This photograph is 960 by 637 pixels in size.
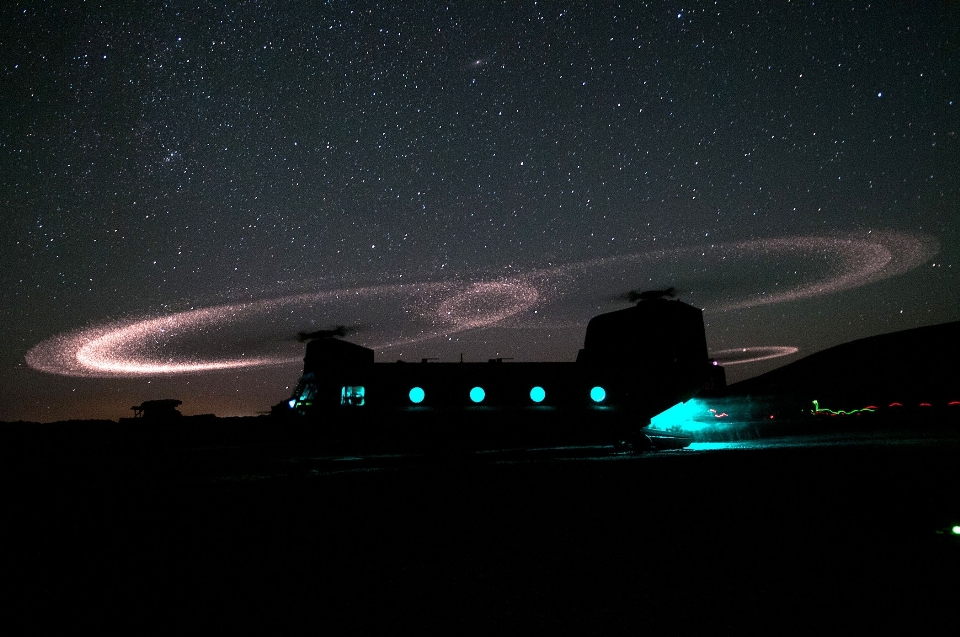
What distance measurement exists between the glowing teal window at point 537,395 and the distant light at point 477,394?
2.25m

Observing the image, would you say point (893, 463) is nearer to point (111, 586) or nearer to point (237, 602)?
point (237, 602)

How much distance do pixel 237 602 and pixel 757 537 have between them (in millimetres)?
4883

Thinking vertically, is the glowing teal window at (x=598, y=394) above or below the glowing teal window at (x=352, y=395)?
below

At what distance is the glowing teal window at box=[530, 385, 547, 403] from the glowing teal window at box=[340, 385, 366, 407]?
7.79 metres

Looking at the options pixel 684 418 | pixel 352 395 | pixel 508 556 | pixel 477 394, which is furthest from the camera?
pixel 684 418

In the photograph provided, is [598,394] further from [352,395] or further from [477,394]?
[352,395]

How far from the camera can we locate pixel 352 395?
23.0 meters

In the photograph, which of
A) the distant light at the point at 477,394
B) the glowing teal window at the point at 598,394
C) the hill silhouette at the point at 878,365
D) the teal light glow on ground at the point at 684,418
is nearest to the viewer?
the distant light at the point at 477,394

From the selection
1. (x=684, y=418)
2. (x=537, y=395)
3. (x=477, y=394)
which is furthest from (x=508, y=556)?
(x=684, y=418)

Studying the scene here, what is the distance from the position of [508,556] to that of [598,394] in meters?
21.7

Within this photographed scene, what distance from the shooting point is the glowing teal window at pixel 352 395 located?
22797mm

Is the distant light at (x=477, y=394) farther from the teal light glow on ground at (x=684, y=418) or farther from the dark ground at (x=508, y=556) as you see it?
the dark ground at (x=508, y=556)

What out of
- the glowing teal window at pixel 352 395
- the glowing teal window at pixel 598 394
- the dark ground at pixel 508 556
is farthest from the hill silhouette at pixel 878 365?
the dark ground at pixel 508 556

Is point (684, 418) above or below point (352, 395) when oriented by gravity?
below
